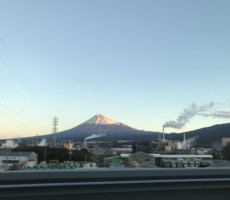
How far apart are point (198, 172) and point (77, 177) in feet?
3.31

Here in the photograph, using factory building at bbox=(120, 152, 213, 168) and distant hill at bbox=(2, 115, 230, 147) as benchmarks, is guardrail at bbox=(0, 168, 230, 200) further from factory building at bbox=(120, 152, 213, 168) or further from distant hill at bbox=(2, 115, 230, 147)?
distant hill at bbox=(2, 115, 230, 147)

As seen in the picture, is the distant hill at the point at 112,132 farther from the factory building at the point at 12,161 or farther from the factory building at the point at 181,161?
the factory building at the point at 181,161

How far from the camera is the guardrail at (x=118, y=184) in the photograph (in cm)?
274

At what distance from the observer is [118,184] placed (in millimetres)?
2924

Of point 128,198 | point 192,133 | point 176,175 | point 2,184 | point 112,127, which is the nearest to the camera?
point 2,184

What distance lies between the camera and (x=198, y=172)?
10.6ft

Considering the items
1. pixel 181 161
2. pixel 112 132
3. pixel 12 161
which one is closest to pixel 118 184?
pixel 181 161

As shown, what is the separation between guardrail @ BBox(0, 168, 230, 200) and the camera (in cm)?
274

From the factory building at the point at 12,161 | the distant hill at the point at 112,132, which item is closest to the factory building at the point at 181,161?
the factory building at the point at 12,161

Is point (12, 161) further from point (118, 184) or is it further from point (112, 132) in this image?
point (112, 132)

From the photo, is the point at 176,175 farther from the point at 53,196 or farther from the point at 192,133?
the point at 192,133

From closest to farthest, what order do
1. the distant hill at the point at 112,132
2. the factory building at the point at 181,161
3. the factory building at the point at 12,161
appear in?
the factory building at the point at 181,161 → the factory building at the point at 12,161 → the distant hill at the point at 112,132

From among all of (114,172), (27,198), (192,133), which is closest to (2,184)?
(27,198)

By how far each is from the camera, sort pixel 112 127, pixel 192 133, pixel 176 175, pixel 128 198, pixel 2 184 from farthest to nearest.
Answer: pixel 112 127, pixel 192 133, pixel 176 175, pixel 128 198, pixel 2 184
